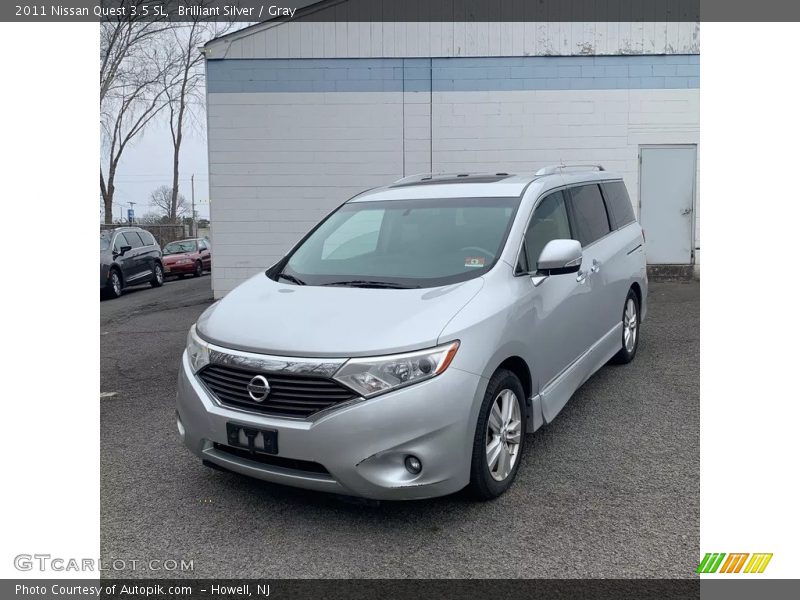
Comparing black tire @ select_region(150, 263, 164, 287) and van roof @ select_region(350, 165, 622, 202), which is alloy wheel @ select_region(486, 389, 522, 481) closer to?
van roof @ select_region(350, 165, 622, 202)

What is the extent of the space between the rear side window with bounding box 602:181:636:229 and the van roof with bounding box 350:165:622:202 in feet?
1.98

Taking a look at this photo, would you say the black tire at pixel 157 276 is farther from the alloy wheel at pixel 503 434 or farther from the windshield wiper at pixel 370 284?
the alloy wheel at pixel 503 434

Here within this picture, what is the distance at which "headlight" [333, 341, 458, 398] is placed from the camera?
10.4 ft

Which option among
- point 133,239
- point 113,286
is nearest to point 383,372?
point 113,286

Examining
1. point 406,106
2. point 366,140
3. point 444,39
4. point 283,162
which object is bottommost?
point 283,162

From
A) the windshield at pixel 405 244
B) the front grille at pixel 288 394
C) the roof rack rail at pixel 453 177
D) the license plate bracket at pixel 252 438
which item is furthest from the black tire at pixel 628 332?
the license plate bracket at pixel 252 438

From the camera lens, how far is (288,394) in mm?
3262

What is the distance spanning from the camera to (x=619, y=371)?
616cm

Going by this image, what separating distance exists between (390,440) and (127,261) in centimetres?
1423

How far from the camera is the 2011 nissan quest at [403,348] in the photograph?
3180mm

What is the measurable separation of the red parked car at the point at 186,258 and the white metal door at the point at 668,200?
43.2ft

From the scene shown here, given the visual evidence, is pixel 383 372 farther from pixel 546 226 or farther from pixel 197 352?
Result: pixel 546 226

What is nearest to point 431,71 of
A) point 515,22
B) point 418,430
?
point 515,22
